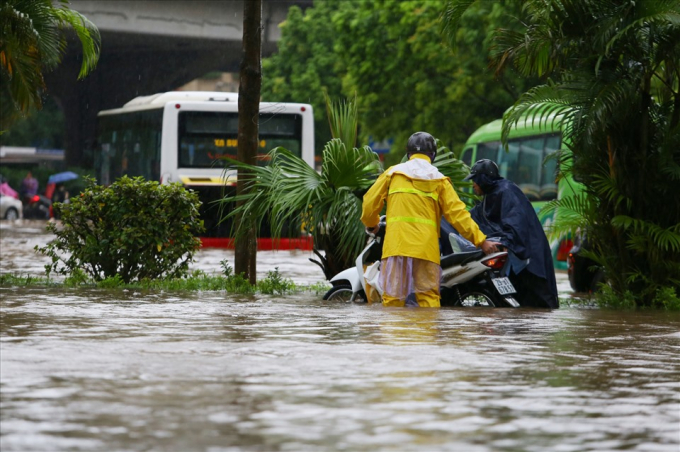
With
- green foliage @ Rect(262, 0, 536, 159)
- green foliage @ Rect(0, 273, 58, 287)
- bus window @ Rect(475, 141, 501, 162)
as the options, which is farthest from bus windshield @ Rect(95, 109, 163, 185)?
green foliage @ Rect(0, 273, 58, 287)

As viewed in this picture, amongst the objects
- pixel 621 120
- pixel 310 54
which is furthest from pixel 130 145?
pixel 310 54

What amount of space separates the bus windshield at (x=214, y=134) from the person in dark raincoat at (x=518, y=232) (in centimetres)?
1761

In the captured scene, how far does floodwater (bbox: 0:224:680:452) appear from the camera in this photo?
4.79 metres

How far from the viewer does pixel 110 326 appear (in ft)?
27.8

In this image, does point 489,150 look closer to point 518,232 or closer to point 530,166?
point 530,166

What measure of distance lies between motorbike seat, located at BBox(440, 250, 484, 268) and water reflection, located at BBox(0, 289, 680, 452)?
967mm

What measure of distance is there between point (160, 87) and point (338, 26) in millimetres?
18178

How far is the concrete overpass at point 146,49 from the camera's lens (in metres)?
44.0

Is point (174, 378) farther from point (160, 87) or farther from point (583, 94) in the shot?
point (160, 87)

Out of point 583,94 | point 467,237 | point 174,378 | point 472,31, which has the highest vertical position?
point 472,31

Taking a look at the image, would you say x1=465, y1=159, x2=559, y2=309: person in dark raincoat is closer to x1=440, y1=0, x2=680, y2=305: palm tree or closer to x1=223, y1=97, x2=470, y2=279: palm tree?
x1=440, y1=0, x2=680, y2=305: palm tree

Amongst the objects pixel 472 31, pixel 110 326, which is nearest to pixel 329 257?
pixel 110 326

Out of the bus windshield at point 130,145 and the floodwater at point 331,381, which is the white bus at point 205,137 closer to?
the bus windshield at point 130,145

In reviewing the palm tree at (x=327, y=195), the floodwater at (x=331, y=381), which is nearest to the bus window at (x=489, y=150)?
the palm tree at (x=327, y=195)
